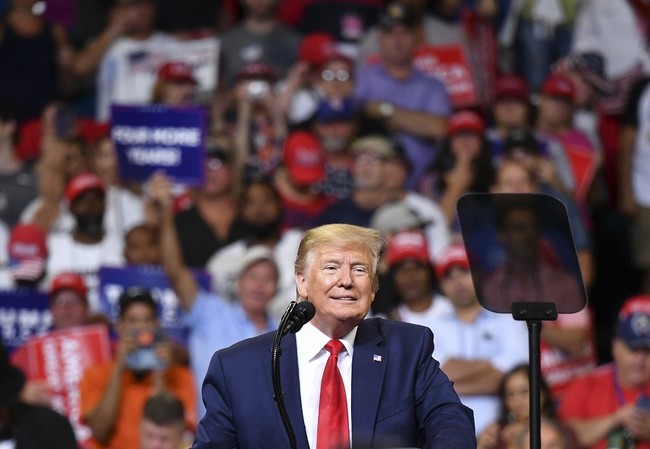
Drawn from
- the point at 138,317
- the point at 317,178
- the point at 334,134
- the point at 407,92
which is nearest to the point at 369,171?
the point at 317,178

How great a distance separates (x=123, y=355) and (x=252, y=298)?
2.54 feet

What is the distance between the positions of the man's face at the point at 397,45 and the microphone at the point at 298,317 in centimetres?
600

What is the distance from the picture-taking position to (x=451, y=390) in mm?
3793

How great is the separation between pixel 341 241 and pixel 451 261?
4033 millimetres

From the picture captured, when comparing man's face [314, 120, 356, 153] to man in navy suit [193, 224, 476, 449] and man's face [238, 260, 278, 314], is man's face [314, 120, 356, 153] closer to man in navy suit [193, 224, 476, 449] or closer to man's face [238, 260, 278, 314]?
man's face [238, 260, 278, 314]

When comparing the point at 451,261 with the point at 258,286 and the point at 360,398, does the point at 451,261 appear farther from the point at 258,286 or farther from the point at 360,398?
the point at 360,398

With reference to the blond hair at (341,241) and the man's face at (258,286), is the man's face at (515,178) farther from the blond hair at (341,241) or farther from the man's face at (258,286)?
the blond hair at (341,241)

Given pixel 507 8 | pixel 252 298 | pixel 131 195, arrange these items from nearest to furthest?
pixel 252 298
pixel 131 195
pixel 507 8

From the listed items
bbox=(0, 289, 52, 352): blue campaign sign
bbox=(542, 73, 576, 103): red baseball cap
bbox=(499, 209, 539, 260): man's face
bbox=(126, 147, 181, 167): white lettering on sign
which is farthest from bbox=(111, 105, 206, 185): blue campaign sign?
bbox=(499, 209, 539, 260): man's face

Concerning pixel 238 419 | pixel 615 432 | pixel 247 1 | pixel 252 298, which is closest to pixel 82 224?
pixel 252 298

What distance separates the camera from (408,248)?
7809mm

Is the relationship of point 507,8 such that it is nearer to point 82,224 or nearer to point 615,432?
point 82,224

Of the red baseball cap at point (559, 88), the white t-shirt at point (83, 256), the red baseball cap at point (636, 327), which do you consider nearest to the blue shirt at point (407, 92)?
the red baseball cap at point (559, 88)

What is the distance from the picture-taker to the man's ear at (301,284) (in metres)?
3.81
